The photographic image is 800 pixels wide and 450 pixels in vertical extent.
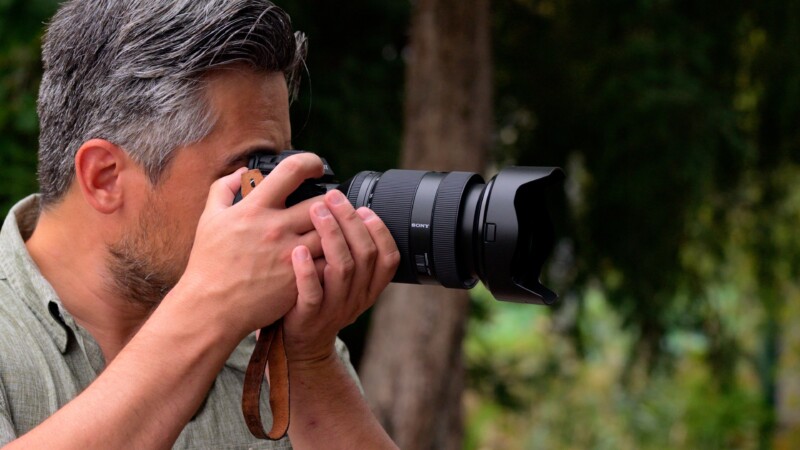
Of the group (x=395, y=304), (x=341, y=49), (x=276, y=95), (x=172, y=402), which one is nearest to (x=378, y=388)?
(x=395, y=304)

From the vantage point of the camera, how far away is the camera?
1.70 meters

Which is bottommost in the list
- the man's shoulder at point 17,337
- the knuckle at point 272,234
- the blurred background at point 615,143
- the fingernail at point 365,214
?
the blurred background at point 615,143

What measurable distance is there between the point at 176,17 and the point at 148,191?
301 mm

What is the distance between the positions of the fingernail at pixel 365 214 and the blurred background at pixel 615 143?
2.00 metres

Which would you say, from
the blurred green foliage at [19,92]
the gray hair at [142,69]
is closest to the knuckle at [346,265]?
the gray hair at [142,69]

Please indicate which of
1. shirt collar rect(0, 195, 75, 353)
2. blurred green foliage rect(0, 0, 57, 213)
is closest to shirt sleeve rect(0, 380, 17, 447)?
shirt collar rect(0, 195, 75, 353)

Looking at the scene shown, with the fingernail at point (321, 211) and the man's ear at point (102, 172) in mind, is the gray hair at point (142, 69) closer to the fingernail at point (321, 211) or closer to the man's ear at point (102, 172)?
the man's ear at point (102, 172)

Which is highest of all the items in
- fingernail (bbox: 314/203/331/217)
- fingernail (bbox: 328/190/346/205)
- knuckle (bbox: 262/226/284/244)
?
fingernail (bbox: 328/190/346/205)

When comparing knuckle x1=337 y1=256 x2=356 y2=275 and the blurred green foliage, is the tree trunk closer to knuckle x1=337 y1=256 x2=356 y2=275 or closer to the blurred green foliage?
the blurred green foliage

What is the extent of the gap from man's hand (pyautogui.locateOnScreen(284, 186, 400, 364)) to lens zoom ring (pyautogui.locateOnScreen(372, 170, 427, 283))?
0.05 m

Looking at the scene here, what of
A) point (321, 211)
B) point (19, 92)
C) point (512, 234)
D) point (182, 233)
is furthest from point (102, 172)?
point (19, 92)

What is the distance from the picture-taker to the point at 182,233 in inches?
70.2

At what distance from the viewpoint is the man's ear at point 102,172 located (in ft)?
5.81

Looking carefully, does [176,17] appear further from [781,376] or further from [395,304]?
[781,376]
